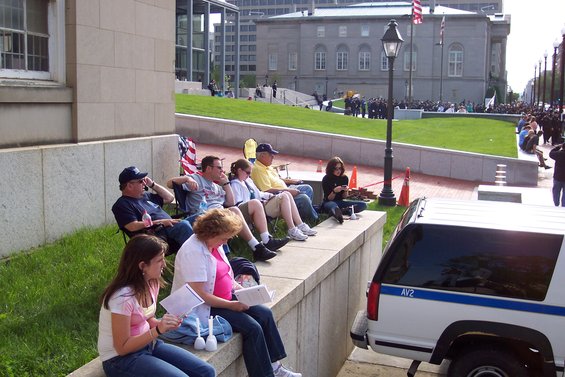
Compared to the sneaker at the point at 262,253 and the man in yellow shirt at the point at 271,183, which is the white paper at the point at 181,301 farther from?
the man in yellow shirt at the point at 271,183

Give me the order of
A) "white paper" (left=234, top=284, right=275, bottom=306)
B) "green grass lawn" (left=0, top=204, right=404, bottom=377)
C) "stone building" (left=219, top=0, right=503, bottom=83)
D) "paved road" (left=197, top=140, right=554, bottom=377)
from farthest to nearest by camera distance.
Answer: "stone building" (left=219, top=0, right=503, bottom=83) < "paved road" (left=197, top=140, right=554, bottom=377) < "white paper" (left=234, top=284, right=275, bottom=306) < "green grass lawn" (left=0, top=204, right=404, bottom=377)

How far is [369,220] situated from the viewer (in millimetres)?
9992

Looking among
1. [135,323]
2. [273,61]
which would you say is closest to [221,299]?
[135,323]

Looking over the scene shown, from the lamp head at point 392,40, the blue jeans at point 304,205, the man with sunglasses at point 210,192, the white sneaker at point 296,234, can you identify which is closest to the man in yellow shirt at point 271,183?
the blue jeans at point 304,205

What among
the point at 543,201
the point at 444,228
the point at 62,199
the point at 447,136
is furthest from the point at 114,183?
the point at 447,136

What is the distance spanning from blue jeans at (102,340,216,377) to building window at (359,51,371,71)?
98.2 m

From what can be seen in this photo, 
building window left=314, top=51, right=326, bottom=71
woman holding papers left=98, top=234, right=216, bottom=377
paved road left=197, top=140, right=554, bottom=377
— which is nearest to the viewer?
woman holding papers left=98, top=234, right=216, bottom=377

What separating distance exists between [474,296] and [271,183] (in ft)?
14.8

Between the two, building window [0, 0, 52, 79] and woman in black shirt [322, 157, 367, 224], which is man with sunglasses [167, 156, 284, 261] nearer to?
woman in black shirt [322, 157, 367, 224]

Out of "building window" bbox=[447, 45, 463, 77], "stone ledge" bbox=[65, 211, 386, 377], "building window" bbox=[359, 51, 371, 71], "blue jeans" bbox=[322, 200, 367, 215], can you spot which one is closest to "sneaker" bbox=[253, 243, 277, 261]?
"stone ledge" bbox=[65, 211, 386, 377]

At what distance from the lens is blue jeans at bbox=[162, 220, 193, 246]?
6645 millimetres

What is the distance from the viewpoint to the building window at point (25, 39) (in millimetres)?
8180

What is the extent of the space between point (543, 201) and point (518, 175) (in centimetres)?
539

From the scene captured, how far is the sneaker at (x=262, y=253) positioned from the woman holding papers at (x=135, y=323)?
2.84m
